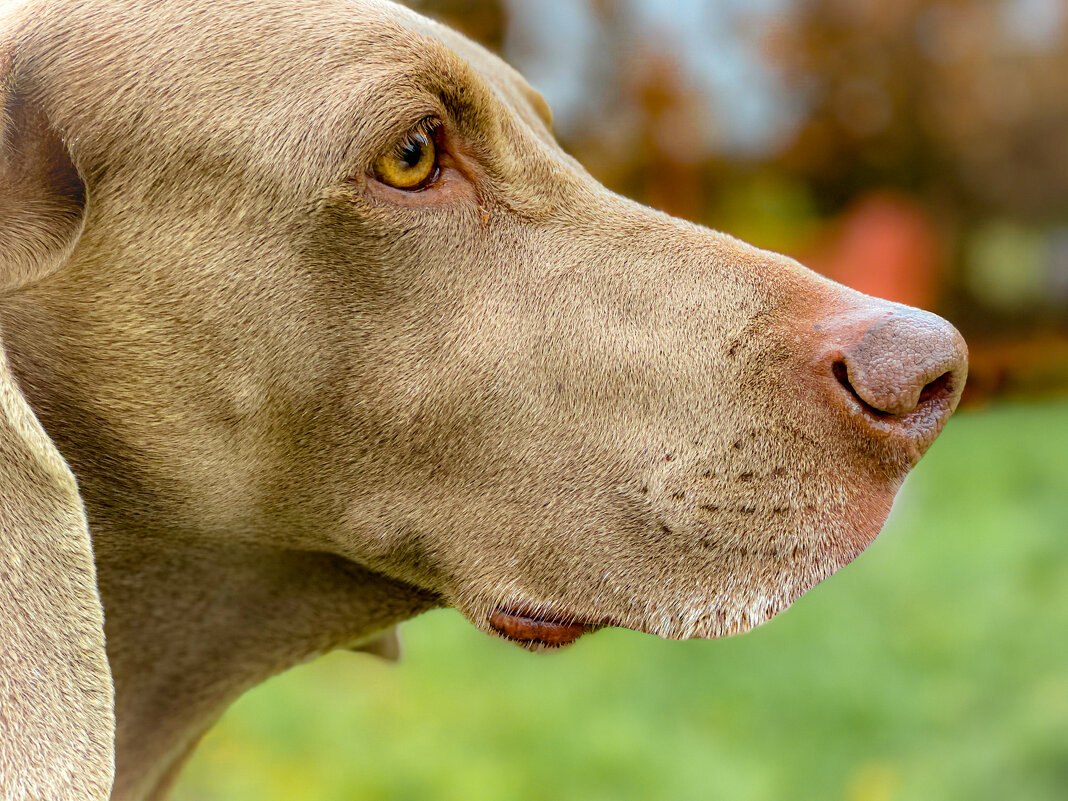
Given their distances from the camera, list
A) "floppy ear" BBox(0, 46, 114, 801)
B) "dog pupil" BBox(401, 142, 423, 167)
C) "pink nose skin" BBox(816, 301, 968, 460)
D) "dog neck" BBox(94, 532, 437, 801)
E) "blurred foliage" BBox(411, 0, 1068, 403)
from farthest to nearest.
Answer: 1. "blurred foliage" BBox(411, 0, 1068, 403)
2. "dog neck" BBox(94, 532, 437, 801)
3. "dog pupil" BBox(401, 142, 423, 167)
4. "pink nose skin" BBox(816, 301, 968, 460)
5. "floppy ear" BBox(0, 46, 114, 801)

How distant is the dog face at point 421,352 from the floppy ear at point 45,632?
0.24 metres

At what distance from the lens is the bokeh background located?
475 centimetres

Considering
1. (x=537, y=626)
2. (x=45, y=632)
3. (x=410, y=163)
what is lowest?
(x=537, y=626)

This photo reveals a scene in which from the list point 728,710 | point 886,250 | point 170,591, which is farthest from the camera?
point 886,250

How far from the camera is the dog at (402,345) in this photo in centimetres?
180

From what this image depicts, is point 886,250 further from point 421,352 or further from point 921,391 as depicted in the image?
point 421,352

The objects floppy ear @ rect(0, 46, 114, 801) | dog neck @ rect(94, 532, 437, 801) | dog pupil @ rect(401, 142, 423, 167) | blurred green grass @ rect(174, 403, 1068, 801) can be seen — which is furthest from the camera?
blurred green grass @ rect(174, 403, 1068, 801)

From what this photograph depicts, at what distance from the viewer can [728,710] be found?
206 inches

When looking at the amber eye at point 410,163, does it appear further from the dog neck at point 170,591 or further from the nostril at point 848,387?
the nostril at point 848,387

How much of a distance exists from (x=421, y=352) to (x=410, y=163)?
1.04 ft

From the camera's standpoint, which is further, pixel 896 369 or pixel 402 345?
pixel 402 345

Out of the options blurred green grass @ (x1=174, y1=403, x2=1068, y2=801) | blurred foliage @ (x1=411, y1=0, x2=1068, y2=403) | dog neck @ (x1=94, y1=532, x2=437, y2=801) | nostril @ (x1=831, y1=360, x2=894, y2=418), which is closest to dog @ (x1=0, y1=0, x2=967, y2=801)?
nostril @ (x1=831, y1=360, x2=894, y2=418)

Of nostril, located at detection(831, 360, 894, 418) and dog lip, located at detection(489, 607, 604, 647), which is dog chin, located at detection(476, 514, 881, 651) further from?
nostril, located at detection(831, 360, 894, 418)

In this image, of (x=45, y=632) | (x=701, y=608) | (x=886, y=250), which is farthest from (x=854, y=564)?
(x=45, y=632)
